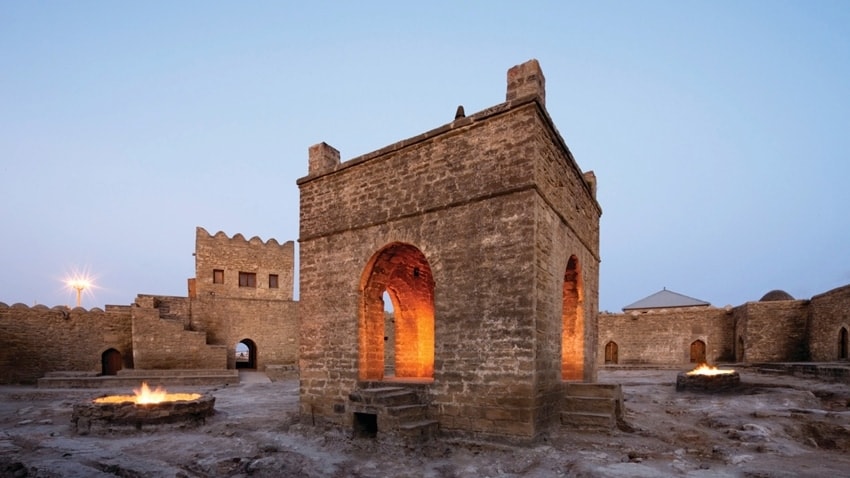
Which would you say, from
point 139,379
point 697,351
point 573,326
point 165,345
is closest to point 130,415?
point 573,326

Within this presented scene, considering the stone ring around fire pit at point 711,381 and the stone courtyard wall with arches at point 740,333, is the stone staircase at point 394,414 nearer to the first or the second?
the stone ring around fire pit at point 711,381

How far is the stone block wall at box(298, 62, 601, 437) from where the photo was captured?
7.43 metres

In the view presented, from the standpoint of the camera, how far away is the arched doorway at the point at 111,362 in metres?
21.9

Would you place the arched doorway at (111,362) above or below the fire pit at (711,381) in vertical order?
below

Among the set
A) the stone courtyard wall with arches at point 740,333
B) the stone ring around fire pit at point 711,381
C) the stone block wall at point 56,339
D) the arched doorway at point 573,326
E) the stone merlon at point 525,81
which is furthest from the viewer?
the stone block wall at point 56,339

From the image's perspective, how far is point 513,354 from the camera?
7363 mm

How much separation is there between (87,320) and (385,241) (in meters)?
18.7

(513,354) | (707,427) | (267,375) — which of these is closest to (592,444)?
(513,354)

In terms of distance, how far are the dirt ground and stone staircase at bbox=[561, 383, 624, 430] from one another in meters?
0.21

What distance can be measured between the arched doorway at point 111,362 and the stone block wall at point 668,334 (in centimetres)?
2448

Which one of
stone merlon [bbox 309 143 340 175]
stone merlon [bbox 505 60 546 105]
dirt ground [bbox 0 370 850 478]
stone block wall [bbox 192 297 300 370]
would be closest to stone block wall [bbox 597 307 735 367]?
dirt ground [bbox 0 370 850 478]

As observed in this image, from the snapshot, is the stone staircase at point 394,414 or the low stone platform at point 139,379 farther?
the low stone platform at point 139,379

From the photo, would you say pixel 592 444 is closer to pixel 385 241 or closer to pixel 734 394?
pixel 385 241

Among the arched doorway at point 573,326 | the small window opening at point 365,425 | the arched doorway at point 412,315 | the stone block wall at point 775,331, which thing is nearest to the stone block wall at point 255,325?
the arched doorway at point 412,315
